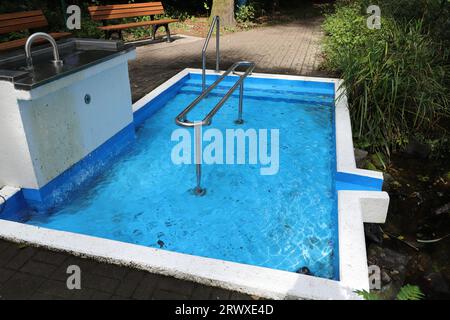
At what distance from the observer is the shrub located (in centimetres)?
534

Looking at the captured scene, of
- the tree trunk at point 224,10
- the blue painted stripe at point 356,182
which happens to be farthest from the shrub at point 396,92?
the tree trunk at point 224,10

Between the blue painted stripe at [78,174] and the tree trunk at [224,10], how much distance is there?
816 centimetres

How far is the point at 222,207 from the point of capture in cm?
422

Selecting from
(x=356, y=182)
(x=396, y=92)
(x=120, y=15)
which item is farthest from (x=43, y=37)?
(x=120, y=15)

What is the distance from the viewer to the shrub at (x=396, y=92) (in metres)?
5.34

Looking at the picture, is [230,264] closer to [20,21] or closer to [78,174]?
[78,174]

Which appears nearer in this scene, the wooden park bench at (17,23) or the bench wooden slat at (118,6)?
the wooden park bench at (17,23)

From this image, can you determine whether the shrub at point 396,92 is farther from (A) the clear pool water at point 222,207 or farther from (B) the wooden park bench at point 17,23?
(B) the wooden park bench at point 17,23

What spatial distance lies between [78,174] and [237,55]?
5.77 meters

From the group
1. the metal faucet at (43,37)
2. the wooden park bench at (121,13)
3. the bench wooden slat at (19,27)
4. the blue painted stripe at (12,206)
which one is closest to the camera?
the metal faucet at (43,37)

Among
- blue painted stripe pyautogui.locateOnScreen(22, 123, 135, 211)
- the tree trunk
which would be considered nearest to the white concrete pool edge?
blue painted stripe pyautogui.locateOnScreen(22, 123, 135, 211)

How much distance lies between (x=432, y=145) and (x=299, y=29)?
8555 millimetres
